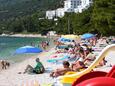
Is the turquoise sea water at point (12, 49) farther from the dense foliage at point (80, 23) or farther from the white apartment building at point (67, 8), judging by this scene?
the white apartment building at point (67, 8)

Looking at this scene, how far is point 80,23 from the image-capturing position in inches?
3322

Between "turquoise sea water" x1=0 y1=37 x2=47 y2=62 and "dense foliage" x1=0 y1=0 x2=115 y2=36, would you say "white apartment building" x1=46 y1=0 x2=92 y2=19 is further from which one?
"turquoise sea water" x1=0 y1=37 x2=47 y2=62

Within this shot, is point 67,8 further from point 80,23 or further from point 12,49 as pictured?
point 12,49

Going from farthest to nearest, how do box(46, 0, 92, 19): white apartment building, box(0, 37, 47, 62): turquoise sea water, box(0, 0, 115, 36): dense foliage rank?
box(46, 0, 92, 19): white apartment building < box(0, 0, 115, 36): dense foliage < box(0, 37, 47, 62): turquoise sea water

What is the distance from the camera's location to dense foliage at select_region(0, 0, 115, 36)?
41.6 m

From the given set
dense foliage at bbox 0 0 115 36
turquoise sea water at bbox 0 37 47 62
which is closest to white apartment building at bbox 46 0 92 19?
dense foliage at bbox 0 0 115 36

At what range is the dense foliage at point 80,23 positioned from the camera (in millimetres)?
41594

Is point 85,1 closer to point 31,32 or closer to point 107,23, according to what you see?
point 31,32

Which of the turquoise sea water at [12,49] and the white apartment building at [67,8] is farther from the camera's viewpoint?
the white apartment building at [67,8]

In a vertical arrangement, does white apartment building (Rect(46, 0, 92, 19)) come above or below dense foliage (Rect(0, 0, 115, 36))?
above

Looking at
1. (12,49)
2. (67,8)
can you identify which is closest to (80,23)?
(12,49)

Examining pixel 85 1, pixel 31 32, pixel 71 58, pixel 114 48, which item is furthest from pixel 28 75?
pixel 85 1

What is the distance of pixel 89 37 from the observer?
47562mm

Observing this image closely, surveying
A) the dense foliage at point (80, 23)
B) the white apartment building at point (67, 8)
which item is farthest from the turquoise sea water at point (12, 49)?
the white apartment building at point (67, 8)
